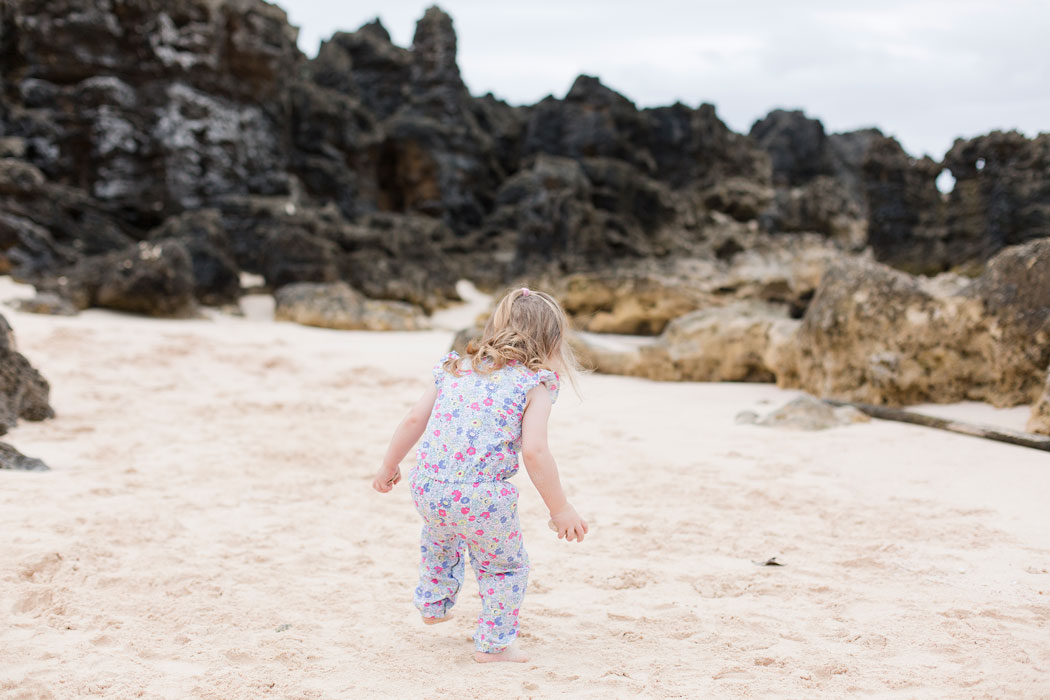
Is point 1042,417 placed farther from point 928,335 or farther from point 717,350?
point 717,350

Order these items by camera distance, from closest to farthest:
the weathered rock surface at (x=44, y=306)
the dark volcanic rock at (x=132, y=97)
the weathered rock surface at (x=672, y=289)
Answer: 1. the weathered rock surface at (x=44, y=306)
2. the weathered rock surface at (x=672, y=289)
3. the dark volcanic rock at (x=132, y=97)

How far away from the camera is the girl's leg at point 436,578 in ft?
7.63

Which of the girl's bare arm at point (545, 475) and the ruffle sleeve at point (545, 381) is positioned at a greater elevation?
the ruffle sleeve at point (545, 381)

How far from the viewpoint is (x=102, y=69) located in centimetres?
1786

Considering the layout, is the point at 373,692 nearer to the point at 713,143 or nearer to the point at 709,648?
the point at 709,648

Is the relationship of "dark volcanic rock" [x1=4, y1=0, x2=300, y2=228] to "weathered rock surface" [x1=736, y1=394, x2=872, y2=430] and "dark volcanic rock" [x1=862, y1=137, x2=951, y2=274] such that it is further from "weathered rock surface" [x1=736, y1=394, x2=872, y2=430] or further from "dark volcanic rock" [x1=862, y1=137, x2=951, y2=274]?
"weathered rock surface" [x1=736, y1=394, x2=872, y2=430]

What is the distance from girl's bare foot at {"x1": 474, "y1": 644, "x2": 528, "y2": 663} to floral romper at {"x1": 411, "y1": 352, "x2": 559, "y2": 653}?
0.05ft

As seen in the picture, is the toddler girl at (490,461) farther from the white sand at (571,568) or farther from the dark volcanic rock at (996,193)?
the dark volcanic rock at (996,193)

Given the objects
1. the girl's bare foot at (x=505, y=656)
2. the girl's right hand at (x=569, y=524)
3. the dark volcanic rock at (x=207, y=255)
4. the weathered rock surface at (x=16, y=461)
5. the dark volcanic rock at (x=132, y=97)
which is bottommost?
the girl's bare foot at (x=505, y=656)

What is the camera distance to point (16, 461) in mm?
3900

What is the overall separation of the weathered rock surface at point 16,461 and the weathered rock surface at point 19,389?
108 cm

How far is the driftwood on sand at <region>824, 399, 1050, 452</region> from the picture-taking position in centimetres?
449

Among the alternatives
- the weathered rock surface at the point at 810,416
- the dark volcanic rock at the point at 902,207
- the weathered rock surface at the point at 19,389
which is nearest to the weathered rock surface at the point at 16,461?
the weathered rock surface at the point at 19,389

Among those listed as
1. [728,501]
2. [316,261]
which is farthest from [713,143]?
[728,501]
